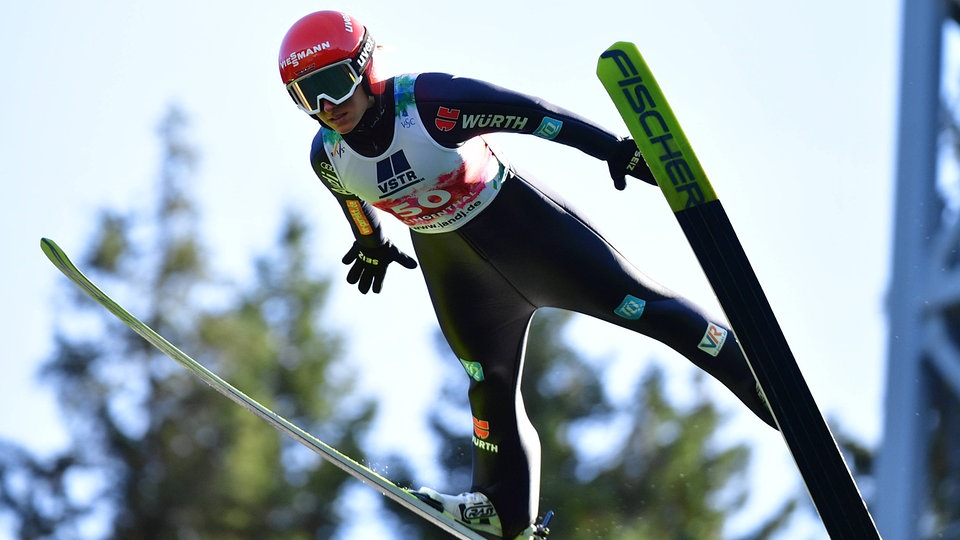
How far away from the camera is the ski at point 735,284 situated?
4648 millimetres

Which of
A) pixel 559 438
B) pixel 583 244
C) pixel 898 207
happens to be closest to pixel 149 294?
pixel 559 438

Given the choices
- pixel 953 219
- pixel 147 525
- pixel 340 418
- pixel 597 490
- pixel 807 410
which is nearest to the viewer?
pixel 807 410

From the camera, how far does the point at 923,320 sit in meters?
7.61

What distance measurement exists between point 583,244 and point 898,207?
3.73 meters

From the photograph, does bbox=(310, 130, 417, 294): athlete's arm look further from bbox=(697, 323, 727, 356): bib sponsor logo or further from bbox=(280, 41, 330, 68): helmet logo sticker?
bbox=(697, 323, 727, 356): bib sponsor logo

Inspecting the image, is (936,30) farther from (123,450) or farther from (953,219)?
(123,450)

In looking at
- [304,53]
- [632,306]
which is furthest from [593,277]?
[304,53]

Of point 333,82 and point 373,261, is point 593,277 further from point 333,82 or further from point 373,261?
point 333,82

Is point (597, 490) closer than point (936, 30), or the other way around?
point (936, 30)

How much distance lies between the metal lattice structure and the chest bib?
3.58m

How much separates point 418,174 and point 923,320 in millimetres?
3984

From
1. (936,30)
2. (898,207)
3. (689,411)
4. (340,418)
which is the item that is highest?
(936,30)

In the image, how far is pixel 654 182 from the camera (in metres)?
4.78

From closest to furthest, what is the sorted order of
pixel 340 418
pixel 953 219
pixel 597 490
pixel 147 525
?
pixel 953 219 < pixel 597 490 < pixel 147 525 < pixel 340 418
